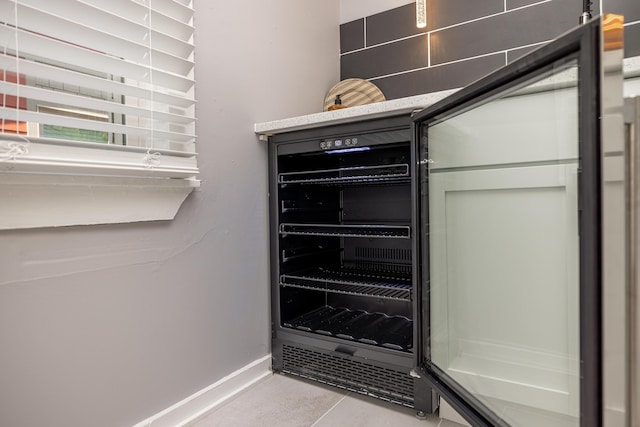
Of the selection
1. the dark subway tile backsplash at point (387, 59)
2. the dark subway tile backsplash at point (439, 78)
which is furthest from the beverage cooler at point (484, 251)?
the dark subway tile backsplash at point (387, 59)

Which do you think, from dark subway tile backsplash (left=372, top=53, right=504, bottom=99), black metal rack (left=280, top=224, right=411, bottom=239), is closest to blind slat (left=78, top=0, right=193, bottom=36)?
black metal rack (left=280, top=224, right=411, bottom=239)

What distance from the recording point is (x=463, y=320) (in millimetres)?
1146

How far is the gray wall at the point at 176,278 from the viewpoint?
0.91m

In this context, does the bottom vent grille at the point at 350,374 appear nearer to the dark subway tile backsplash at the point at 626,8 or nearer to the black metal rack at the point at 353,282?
the black metal rack at the point at 353,282

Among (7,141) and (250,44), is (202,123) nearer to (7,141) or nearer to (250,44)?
(250,44)

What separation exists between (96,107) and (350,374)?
1211mm

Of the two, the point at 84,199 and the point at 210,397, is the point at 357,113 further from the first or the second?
the point at 210,397

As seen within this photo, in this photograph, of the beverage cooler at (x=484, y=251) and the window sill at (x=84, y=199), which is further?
the window sill at (x=84, y=199)

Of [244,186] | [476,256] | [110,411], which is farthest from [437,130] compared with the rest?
[110,411]

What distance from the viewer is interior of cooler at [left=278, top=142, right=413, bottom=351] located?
57.9 inches

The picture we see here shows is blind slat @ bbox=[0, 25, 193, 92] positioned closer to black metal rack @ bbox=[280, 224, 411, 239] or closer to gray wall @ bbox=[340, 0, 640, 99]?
black metal rack @ bbox=[280, 224, 411, 239]

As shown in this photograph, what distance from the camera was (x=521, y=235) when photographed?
3.10 ft

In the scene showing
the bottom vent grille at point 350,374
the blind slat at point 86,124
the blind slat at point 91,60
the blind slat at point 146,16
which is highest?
the blind slat at point 146,16

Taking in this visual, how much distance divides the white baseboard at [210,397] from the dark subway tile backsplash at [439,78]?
143 cm
